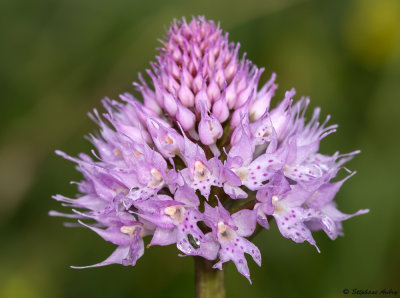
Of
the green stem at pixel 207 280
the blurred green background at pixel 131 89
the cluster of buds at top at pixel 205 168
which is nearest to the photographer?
the cluster of buds at top at pixel 205 168

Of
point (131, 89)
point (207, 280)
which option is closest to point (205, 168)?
point (207, 280)

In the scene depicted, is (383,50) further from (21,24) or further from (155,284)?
(21,24)

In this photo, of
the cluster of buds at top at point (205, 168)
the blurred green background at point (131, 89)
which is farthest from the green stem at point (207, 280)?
the blurred green background at point (131, 89)

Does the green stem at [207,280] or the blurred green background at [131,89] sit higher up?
the blurred green background at [131,89]

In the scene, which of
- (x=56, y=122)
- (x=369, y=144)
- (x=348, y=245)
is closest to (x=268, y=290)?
(x=348, y=245)

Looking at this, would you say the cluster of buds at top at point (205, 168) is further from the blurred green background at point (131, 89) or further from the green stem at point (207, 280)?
the blurred green background at point (131, 89)

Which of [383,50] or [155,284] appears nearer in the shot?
[155,284]

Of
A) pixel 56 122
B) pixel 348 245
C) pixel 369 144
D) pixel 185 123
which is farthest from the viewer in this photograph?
pixel 56 122
